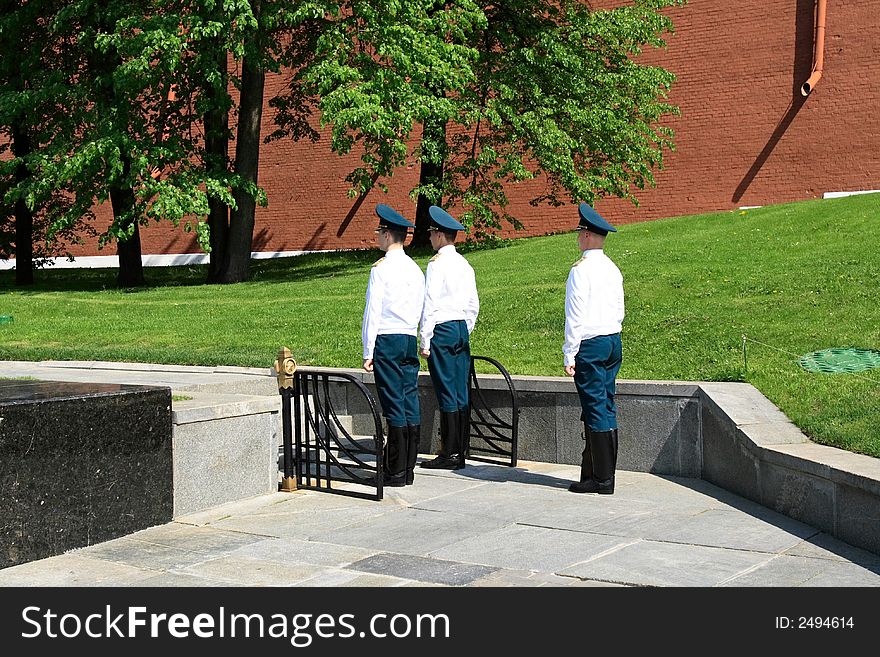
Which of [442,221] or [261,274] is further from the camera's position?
[261,274]

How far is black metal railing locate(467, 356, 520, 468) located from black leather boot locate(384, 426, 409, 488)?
98 cm

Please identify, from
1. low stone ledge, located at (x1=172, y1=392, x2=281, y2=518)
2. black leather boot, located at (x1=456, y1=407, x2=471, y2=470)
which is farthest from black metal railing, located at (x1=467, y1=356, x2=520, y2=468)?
low stone ledge, located at (x1=172, y1=392, x2=281, y2=518)

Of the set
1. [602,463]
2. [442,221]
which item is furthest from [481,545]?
[442,221]

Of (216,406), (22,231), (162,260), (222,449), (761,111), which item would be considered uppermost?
(761,111)

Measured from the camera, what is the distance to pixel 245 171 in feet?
70.4

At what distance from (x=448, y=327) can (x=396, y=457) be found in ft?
3.56

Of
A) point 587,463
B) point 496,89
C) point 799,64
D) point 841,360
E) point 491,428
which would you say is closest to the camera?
point 587,463

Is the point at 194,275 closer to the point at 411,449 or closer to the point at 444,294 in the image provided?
the point at 444,294

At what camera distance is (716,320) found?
1123cm

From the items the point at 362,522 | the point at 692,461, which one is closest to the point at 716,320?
the point at 692,461

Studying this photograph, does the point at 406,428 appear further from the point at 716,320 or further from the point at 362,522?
the point at 716,320

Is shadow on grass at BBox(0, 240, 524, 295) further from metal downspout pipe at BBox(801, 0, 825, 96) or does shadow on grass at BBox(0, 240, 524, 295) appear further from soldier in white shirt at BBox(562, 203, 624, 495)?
soldier in white shirt at BBox(562, 203, 624, 495)

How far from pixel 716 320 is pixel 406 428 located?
469 cm

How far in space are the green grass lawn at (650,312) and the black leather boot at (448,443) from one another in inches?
69.0
